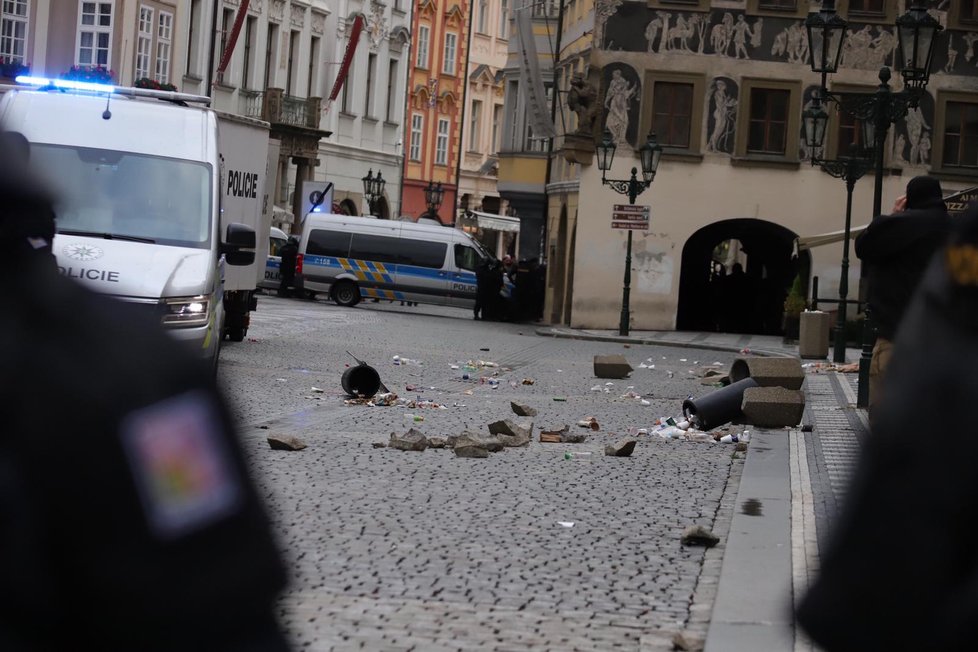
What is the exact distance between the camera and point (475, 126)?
8800 cm

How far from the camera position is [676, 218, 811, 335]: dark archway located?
44688mm

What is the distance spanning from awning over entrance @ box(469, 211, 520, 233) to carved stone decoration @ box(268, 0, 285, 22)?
1526cm

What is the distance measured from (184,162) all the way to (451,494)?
275 inches

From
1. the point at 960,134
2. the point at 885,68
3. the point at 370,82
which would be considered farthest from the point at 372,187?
the point at 885,68

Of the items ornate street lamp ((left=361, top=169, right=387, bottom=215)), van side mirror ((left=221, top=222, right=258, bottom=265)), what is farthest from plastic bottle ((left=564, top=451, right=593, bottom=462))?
ornate street lamp ((left=361, top=169, right=387, bottom=215))

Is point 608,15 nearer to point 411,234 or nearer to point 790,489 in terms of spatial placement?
point 411,234

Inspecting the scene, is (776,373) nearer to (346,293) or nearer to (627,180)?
(627,180)

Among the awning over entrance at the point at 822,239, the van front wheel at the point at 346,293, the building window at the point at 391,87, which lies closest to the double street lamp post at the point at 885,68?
the awning over entrance at the point at 822,239

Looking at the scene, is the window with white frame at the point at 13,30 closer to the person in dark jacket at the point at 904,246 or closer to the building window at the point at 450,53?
the building window at the point at 450,53

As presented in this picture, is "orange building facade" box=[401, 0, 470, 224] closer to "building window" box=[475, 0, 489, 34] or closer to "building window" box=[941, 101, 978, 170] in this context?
"building window" box=[475, 0, 489, 34]

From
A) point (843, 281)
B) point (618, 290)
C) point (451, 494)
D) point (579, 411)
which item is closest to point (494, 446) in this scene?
point (451, 494)

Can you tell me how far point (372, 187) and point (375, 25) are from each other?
25.7 feet

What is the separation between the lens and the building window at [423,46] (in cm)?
7988

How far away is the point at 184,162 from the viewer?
16.3 metres
